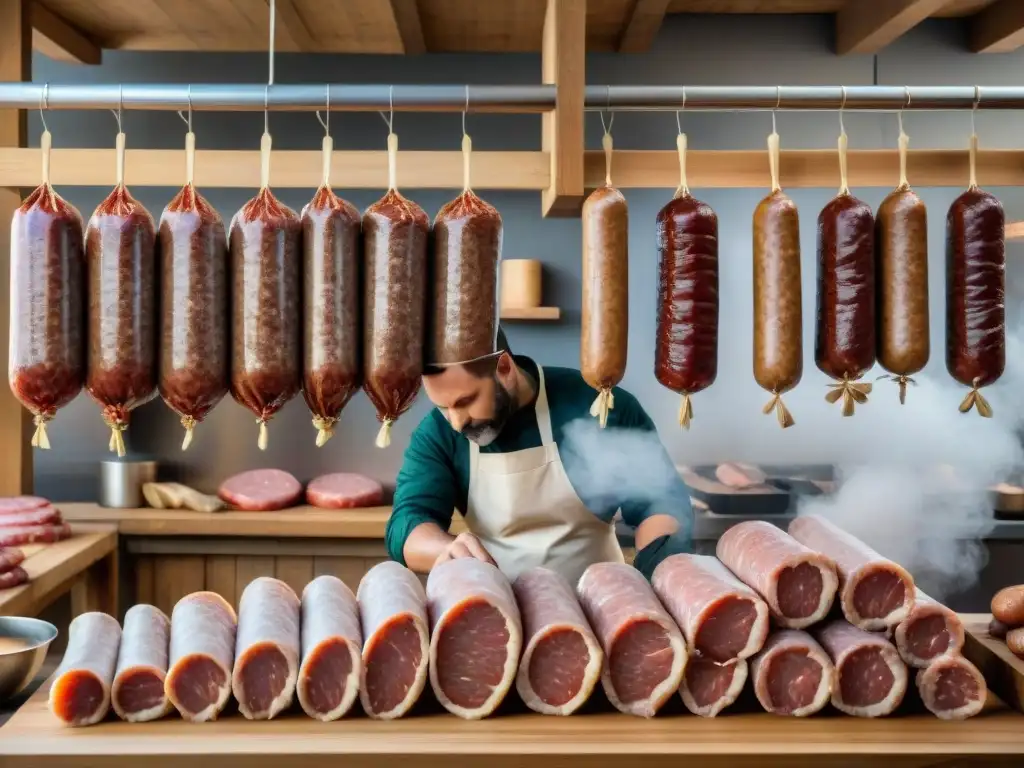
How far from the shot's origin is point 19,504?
13.6 ft

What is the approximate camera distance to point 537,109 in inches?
95.6

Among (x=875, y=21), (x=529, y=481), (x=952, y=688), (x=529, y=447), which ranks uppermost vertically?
(x=875, y=21)

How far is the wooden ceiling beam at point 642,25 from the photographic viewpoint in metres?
4.35

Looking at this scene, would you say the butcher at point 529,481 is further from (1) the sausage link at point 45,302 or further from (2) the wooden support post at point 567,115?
(1) the sausage link at point 45,302

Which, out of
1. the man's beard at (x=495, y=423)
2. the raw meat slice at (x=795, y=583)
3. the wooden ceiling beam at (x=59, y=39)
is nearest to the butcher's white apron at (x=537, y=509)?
the man's beard at (x=495, y=423)

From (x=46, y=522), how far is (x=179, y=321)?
260 cm

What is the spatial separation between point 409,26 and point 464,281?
3.04m

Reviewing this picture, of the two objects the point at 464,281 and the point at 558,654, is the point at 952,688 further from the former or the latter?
the point at 464,281

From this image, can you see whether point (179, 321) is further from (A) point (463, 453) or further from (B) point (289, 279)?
(A) point (463, 453)

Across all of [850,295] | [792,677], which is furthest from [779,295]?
[792,677]

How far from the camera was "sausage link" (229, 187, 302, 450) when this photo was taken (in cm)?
203

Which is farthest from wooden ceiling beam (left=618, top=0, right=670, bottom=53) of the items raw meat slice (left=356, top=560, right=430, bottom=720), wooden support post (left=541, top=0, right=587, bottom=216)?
raw meat slice (left=356, top=560, right=430, bottom=720)

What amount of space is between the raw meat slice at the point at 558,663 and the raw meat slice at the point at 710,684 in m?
0.22

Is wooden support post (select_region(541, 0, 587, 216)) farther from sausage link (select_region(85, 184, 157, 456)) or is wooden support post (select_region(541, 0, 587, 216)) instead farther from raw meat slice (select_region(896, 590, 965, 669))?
raw meat slice (select_region(896, 590, 965, 669))
